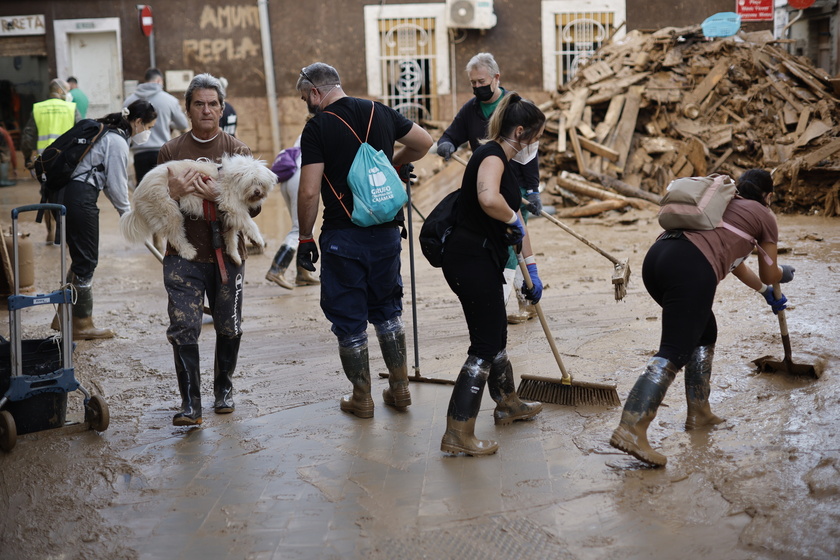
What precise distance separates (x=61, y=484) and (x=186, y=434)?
0.80m

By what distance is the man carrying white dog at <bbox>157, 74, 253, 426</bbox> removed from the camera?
4.86 m

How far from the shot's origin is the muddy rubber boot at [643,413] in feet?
13.2

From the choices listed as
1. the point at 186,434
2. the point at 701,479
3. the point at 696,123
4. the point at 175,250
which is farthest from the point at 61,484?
the point at 696,123

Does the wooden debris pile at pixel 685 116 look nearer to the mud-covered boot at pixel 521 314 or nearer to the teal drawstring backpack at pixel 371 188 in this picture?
the mud-covered boot at pixel 521 314

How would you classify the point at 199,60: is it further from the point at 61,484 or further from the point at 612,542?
the point at 612,542

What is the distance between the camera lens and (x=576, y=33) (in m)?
19.0

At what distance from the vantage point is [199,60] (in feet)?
62.6

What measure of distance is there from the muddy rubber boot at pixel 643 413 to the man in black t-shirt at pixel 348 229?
1486 mm

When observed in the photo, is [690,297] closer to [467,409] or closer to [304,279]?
[467,409]

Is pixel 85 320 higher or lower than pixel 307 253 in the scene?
lower

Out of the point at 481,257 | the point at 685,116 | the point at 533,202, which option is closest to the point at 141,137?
the point at 533,202

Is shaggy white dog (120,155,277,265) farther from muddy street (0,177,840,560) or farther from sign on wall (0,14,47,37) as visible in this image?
sign on wall (0,14,47,37)

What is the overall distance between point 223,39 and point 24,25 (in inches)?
173

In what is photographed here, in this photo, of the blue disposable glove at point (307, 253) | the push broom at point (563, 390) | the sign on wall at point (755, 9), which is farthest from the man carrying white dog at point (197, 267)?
the sign on wall at point (755, 9)
